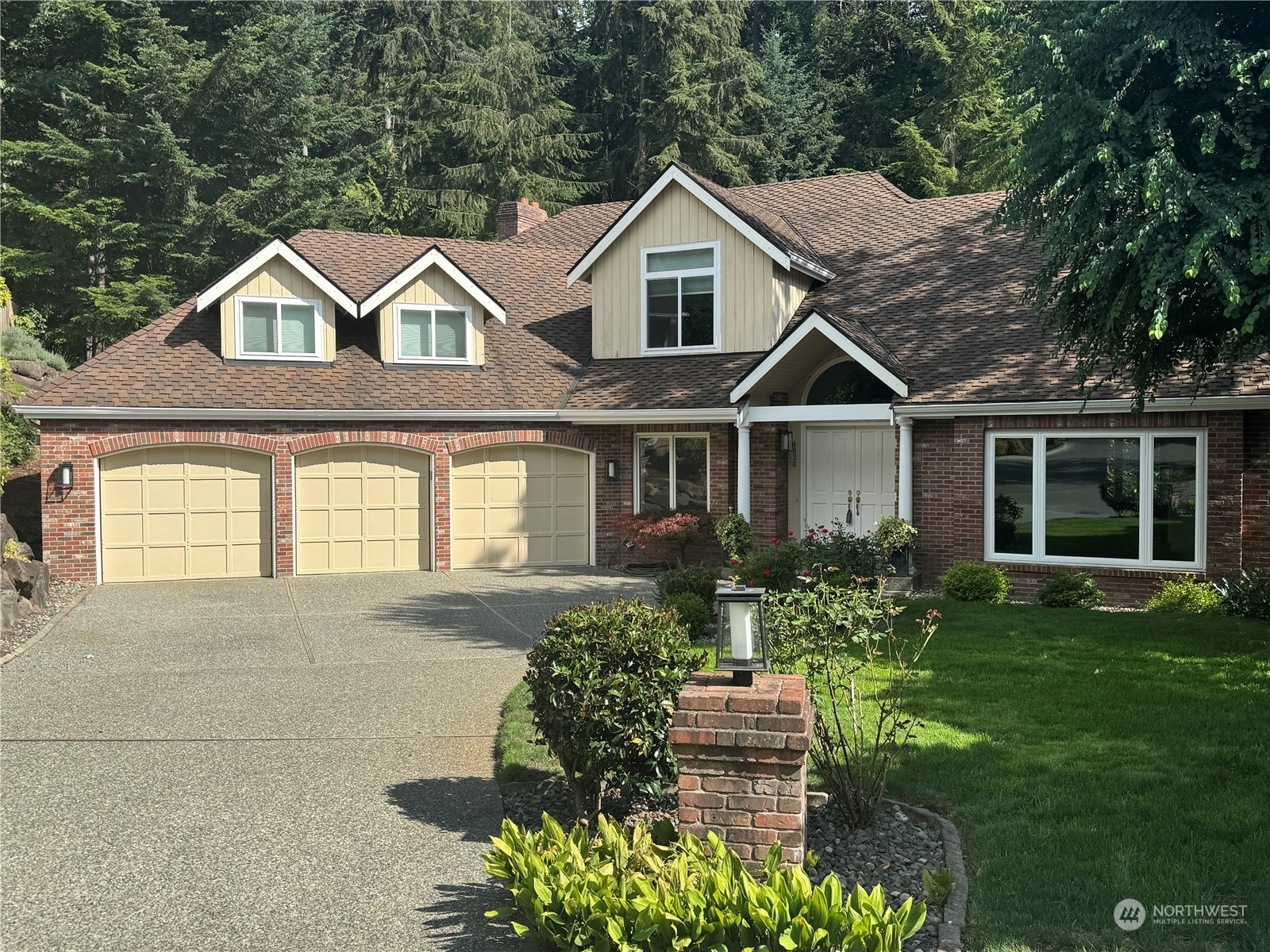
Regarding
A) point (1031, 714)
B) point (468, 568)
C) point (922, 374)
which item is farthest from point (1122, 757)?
point (468, 568)

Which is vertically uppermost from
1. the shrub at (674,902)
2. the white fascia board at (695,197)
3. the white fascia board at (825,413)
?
the white fascia board at (695,197)

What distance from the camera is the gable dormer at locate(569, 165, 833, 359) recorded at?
61.8ft

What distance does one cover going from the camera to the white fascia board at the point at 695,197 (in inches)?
728

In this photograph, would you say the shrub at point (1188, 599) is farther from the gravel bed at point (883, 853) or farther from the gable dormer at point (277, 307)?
the gable dormer at point (277, 307)

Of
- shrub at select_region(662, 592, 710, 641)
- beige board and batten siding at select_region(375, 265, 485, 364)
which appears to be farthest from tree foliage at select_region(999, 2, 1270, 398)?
beige board and batten siding at select_region(375, 265, 485, 364)

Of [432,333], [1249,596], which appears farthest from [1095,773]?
[432,333]

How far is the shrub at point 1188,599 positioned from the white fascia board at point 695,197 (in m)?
7.94

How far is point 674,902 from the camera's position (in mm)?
4770

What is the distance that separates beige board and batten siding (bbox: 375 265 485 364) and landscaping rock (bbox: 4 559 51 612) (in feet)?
21.4

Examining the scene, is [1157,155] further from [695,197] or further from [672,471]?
[672,471]

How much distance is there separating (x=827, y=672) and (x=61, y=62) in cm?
3246

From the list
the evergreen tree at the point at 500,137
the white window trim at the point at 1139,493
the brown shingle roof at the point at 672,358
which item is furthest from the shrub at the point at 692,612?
the evergreen tree at the point at 500,137

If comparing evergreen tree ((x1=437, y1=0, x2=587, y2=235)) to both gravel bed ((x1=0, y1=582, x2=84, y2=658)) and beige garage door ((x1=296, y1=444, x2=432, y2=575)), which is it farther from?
gravel bed ((x1=0, y1=582, x2=84, y2=658))

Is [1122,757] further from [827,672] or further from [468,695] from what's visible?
[468,695]
